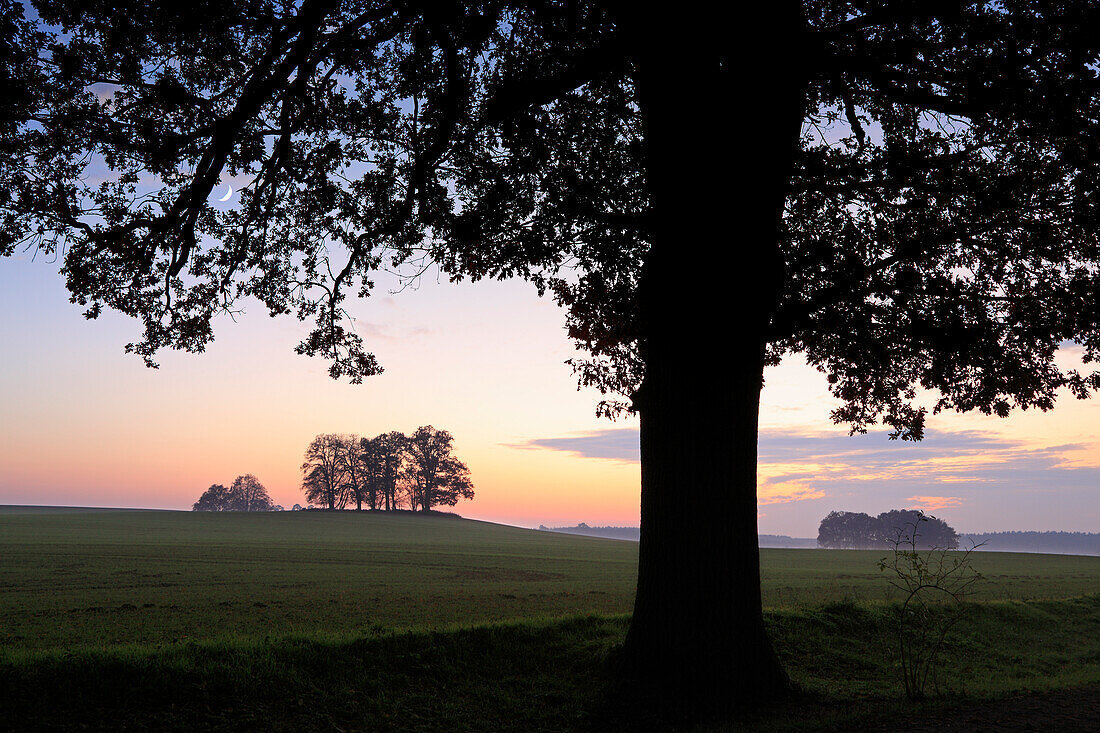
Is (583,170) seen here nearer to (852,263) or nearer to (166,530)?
(852,263)

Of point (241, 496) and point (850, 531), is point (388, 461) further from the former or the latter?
point (850, 531)

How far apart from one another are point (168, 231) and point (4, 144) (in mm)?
2180

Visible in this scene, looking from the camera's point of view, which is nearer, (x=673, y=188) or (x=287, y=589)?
(x=673, y=188)

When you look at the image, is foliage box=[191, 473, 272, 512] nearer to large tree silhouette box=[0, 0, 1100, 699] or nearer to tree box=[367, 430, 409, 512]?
tree box=[367, 430, 409, 512]

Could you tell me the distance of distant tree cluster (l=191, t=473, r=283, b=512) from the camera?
531 ft

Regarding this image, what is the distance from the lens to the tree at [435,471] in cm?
10612

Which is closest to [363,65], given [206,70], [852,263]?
[206,70]

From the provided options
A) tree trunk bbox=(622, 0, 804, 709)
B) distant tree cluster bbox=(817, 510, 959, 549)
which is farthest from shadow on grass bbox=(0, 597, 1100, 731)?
distant tree cluster bbox=(817, 510, 959, 549)

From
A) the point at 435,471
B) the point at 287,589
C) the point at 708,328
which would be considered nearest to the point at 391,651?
the point at 708,328

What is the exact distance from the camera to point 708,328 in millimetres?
7719

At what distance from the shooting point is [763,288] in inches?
317

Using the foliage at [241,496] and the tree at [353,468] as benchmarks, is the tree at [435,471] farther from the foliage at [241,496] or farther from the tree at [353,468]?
the foliage at [241,496]

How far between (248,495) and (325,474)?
6034cm

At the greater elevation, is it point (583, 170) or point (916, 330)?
point (583, 170)
